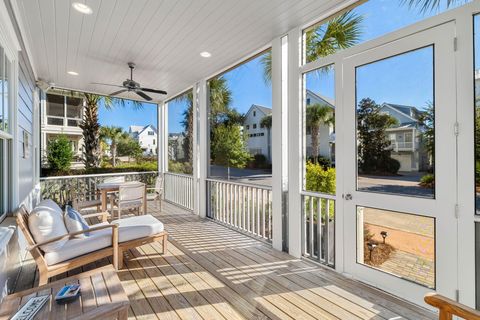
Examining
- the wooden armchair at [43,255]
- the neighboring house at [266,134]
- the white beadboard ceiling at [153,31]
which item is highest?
the white beadboard ceiling at [153,31]

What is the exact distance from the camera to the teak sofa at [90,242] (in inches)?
92.8

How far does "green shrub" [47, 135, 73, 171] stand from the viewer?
6.25 metres

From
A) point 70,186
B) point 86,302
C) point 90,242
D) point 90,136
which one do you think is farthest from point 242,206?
point 90,136

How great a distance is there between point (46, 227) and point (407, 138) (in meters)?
3.60

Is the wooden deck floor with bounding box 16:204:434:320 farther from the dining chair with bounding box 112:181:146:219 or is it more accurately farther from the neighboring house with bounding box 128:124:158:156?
the neighboring house with bounding box 128:124:158:156

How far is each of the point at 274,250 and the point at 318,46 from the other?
2817 mm

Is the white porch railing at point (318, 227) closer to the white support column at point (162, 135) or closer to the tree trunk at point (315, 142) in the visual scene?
the tree trunk at point (315, 142)

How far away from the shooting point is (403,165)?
7.84 ft

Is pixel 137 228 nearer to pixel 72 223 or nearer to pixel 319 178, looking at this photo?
pixel 72 223

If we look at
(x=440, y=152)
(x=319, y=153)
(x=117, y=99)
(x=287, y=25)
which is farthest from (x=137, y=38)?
(x=117, y=99)

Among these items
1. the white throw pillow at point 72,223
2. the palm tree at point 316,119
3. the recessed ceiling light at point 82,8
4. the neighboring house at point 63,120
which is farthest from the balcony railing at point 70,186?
the palm tree at point 316,119

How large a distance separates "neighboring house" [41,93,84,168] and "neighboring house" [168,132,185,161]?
8.31 ft

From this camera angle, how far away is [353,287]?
2527mm

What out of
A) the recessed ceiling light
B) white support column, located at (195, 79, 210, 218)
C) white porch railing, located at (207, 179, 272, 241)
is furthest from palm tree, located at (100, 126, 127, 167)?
the recessed ceiling light
